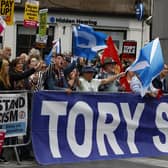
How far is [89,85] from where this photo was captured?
1113cm

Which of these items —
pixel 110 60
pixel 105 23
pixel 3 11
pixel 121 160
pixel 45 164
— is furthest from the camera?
pixel 105 23

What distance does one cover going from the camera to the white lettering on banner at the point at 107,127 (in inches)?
410

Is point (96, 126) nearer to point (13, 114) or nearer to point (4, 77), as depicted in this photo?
point (13, 114)

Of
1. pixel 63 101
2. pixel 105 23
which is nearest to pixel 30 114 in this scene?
pixel 63 101

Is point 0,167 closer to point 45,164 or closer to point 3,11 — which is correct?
point 45,164

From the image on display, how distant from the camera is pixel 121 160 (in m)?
10.9

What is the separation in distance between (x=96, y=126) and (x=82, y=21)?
23.7 meters

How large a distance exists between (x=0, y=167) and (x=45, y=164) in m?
0.78

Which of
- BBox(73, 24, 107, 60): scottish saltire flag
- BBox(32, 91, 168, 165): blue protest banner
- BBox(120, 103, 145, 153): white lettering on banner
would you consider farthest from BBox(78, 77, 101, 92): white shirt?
BBox(73, 24, 107, 60): scottish saltire flag

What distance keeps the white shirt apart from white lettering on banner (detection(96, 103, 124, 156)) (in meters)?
0.66

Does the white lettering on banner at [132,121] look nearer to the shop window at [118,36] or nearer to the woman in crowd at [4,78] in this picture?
the woman in crowd at [4,78]

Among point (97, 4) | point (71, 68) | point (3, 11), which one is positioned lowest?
point (71, 68)

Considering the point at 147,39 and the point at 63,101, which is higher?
the point at 147,39

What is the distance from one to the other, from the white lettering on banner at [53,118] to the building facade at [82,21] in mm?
21547
